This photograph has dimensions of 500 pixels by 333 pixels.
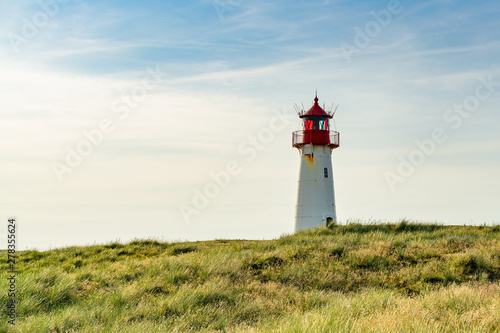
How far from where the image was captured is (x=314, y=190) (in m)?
24.5

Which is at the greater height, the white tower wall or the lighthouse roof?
the lighthouse roof

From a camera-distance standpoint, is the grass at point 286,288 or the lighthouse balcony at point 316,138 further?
the lighthouse balcony at point 316,138

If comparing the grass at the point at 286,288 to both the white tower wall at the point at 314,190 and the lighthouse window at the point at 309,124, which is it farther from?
the lighthouse window at the point at 309,124

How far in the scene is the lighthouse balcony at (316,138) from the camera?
81.8 ft

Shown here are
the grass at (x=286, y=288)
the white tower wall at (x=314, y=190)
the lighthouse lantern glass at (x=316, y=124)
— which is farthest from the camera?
the lighthouse lantern glass at (x=316, y=124)

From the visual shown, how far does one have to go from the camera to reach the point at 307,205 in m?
24.5

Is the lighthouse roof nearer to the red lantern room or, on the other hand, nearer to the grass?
the red lantern room

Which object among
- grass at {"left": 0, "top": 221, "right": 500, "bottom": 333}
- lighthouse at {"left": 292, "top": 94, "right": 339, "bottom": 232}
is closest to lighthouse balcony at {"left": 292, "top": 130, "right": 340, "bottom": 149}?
lighthouse at {"left": 292, "top": 94, "right": 339, "bottom": 232}

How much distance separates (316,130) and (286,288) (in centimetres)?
1574

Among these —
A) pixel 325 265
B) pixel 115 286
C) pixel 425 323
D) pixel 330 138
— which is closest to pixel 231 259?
pixel 325 265

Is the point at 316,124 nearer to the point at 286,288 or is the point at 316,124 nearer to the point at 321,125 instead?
the point at 321,125

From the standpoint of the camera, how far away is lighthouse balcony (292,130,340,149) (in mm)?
24922

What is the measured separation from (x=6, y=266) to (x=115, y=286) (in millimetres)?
6784

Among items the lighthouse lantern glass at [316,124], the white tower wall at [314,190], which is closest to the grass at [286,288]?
the white tower wall at [314,190]
